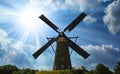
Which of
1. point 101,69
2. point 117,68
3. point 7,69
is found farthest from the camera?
point 7,69

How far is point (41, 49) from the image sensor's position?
63.5 m

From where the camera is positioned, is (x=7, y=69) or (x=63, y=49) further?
(x=7, y=69)

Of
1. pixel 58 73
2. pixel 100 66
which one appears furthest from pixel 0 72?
pixel 58 73

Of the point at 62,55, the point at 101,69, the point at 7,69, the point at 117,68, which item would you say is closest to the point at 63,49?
the point at 62,55

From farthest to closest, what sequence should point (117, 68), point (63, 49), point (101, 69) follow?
1. point (101, 69)
2. point (117, 68)
3. point (63, 49)

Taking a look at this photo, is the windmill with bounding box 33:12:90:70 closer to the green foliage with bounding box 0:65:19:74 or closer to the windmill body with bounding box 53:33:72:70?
the windmill body with bounding box 53:33:72:70

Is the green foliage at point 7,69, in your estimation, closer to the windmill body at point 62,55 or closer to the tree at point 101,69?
the tree at point 101,69

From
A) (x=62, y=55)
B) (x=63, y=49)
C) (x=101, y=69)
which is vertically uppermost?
(x=63, y=49)

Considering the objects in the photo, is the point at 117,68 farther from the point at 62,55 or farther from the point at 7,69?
the point at 7,69

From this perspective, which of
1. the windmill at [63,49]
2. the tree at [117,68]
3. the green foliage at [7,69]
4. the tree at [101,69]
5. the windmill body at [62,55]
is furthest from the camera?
the green foliage at [7,69]

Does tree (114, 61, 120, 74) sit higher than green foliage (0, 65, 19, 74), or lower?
lower

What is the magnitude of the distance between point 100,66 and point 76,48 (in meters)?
11.8

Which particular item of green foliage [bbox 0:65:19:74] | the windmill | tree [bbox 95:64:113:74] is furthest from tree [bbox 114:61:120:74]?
green foliage [bbox 0:65:19:74]

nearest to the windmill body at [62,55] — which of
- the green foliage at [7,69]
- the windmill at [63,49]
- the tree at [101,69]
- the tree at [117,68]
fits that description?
the windmill at [63,49]
